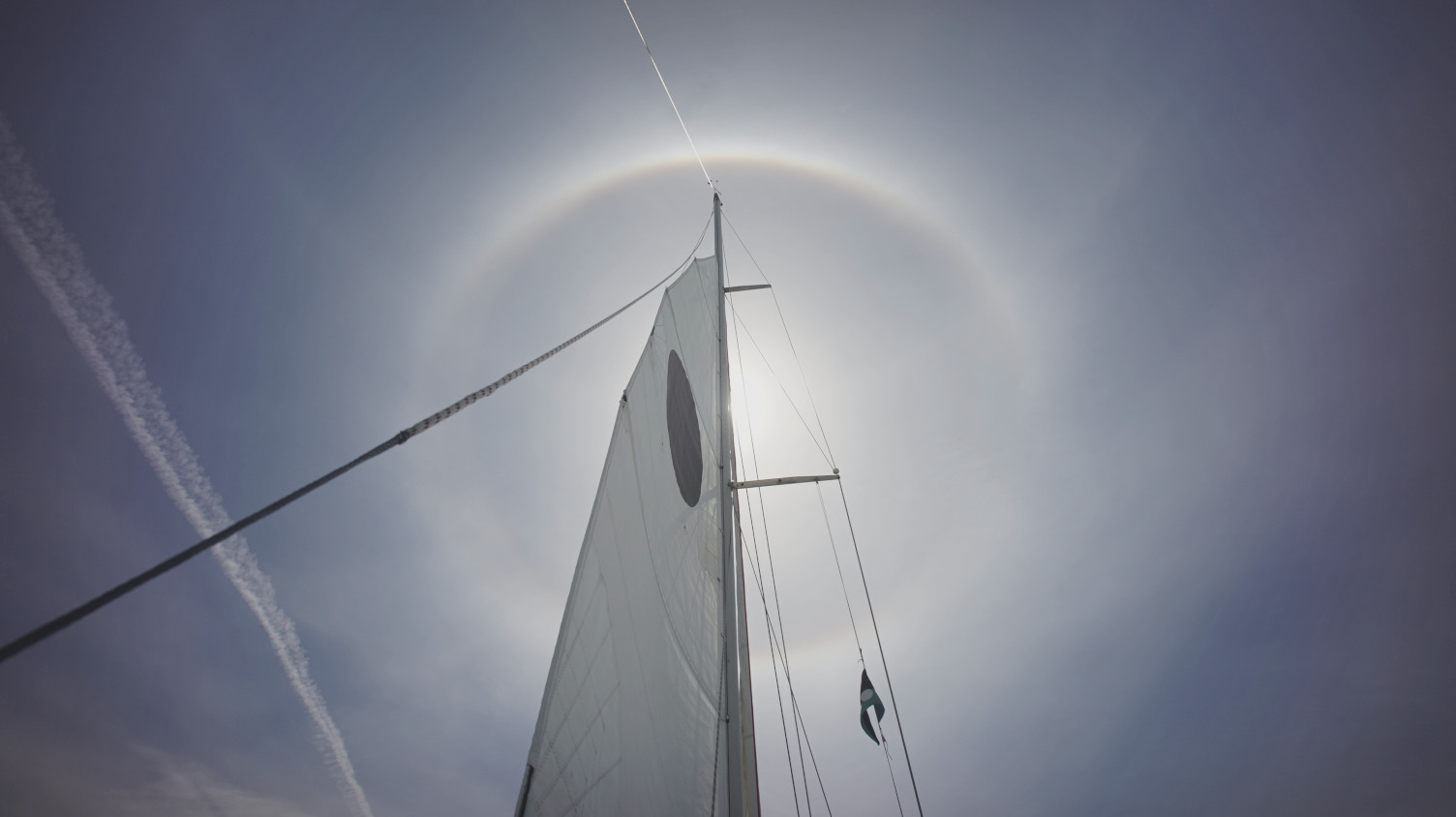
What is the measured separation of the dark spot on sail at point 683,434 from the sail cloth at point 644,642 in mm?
17

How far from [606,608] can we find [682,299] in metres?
2.97

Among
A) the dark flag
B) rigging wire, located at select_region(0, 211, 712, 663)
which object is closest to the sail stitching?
rigging wire, located at select_region(0, 211, 712, 663)

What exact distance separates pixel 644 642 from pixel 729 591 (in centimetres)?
75

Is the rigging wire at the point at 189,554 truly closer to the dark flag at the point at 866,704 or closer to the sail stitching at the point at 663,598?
the sail stitching at the point at 663,598

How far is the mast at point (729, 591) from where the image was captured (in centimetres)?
295

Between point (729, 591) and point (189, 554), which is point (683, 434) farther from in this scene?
point (189, 554)

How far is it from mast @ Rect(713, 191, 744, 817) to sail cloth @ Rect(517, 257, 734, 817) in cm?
10

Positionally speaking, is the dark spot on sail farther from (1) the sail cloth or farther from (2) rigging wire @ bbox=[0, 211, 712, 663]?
(2) rigging wire @ bbox=[0, 211, 712, 663]

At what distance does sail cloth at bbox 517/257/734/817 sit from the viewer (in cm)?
266

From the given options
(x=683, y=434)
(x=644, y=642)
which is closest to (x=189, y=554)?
(x=644, y=642)

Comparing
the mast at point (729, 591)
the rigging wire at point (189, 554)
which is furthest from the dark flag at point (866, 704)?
the rigging wire at point (189, 554)

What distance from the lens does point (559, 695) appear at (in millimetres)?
2709

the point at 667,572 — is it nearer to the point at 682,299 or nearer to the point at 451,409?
the point at 451,409

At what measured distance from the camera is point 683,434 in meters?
4.60
